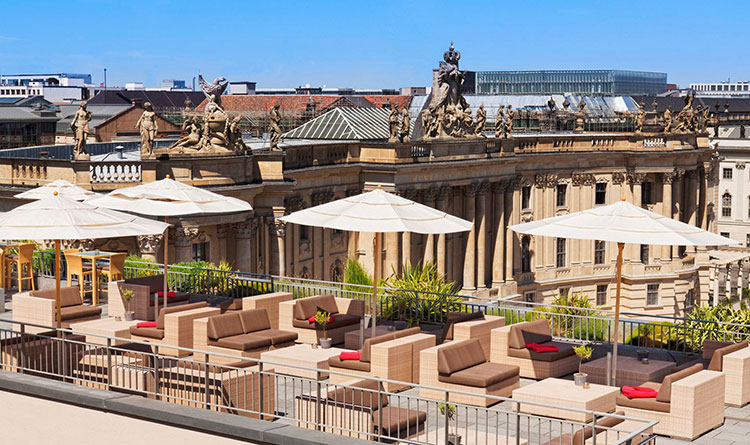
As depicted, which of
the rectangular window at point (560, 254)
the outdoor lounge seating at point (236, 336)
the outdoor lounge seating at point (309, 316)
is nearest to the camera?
the outdoor lounge seating at point (236, 336)

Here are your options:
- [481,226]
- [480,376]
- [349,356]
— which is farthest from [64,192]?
[481,226]

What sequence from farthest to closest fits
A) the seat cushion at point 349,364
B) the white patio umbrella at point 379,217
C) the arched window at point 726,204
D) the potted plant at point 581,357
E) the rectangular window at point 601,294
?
the arched window at point 726,204 < the rectangular window at point 601,294 < the white patio umbrella at point 379,217 < the seat cushion at point 349,364 < the potted plant at point 581,357

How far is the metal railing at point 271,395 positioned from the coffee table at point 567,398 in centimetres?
16

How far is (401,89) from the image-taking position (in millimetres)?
162125

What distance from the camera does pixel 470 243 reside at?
68188 millimetres

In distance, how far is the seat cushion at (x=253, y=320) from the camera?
23.5 m

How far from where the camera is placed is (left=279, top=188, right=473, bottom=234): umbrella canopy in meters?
23.7

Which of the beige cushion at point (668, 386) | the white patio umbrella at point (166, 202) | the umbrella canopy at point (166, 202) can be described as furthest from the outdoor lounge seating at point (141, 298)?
the beige cushion at point (668, 386)

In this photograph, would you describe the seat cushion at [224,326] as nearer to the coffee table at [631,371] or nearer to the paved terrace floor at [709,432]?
the paved terrace floor at [709,432]

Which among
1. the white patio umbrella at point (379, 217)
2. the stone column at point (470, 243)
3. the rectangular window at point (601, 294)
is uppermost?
the white patio umbrella at point (379, 217)

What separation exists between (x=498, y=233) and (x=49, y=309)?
1975 inches

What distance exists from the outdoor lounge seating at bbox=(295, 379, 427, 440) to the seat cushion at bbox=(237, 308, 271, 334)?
21.5ft

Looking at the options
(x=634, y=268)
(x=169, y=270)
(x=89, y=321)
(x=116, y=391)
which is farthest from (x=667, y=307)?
(x=116, y=391)

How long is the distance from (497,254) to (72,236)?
53.8m
